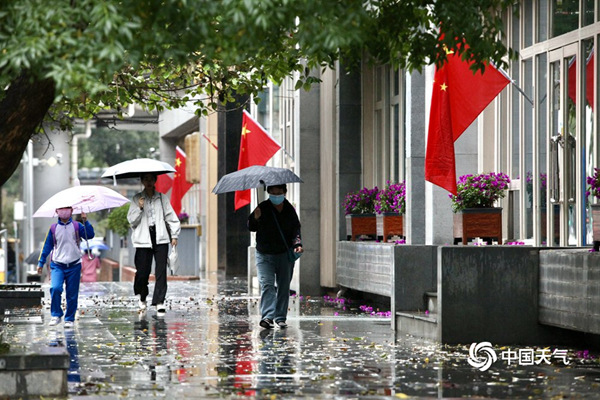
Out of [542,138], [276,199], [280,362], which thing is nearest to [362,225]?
[276,199]

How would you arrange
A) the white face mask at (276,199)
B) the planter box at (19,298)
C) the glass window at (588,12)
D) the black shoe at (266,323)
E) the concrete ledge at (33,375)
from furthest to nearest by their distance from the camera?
the planter box at (19,298)
the white face mask at (276,199)
the black shoe at (266,323)
the glass window at (588,12)
the concrete ledge at (33,375)

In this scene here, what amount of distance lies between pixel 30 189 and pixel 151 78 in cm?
3838

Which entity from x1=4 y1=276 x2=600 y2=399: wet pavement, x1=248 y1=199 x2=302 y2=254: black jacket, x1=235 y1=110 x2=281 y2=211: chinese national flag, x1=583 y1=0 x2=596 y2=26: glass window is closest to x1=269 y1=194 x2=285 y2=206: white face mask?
x1=248 y1=199 x2=302 y2=254: black jacket

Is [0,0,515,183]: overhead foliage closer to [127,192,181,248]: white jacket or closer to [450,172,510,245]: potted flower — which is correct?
[450,172,510,245]: potted flower

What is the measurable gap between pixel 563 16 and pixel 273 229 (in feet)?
13.9

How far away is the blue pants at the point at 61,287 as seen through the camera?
15.8 metres

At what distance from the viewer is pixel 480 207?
15.3m

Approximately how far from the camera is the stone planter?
20375mm

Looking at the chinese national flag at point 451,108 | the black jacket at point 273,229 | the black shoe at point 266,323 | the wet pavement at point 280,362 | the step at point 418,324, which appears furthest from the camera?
→ the black jacket at point 273,229

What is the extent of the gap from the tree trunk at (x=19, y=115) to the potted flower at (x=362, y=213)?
34.5 ft

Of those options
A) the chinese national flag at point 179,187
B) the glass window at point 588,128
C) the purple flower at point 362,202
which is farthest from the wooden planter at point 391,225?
the chinese national flag at point 179,187

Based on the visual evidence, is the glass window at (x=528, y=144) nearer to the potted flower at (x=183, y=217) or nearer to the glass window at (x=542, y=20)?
the glass window at (x=542, y=20)

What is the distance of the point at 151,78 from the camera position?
643 inches

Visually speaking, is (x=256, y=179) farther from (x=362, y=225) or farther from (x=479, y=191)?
(x=362, y=225)
